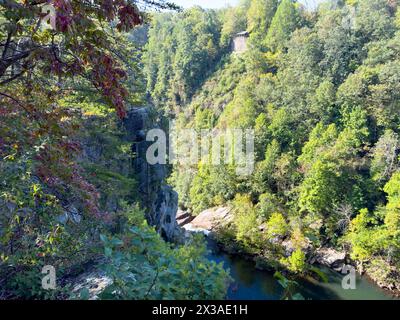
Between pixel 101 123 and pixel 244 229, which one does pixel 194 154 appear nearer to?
pixel 244 229

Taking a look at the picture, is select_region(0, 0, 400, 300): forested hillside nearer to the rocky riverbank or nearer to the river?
the rocky riverbank

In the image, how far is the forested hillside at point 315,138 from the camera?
20.5m

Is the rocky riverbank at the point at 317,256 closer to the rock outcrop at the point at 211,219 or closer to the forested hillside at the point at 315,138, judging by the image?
the rock outcrop at the point at 211,219

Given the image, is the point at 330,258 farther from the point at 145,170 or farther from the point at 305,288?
the point at 145,170

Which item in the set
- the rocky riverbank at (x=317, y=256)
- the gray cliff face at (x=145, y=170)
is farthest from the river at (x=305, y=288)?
the gray cliff face at (x=145, y=170)

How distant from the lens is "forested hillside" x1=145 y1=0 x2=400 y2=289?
67.3ft

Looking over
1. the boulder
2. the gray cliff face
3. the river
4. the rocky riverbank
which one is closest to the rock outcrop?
the rocky riverbank

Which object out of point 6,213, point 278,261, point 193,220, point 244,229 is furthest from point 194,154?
point 6,213

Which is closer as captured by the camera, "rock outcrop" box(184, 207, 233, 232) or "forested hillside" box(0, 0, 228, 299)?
"forested hillside" box(0, 0, 228, 299)

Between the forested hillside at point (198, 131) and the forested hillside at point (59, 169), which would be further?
the forested hillside at point (198, 131)

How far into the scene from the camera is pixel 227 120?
33500mm

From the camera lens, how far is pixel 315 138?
2564cm

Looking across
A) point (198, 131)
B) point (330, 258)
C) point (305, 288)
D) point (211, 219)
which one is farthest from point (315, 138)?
point (198, 131)

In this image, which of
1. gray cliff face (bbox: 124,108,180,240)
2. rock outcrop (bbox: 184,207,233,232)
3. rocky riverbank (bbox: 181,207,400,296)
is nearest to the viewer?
gray cliff face (bbox: 124,108,180,240)
